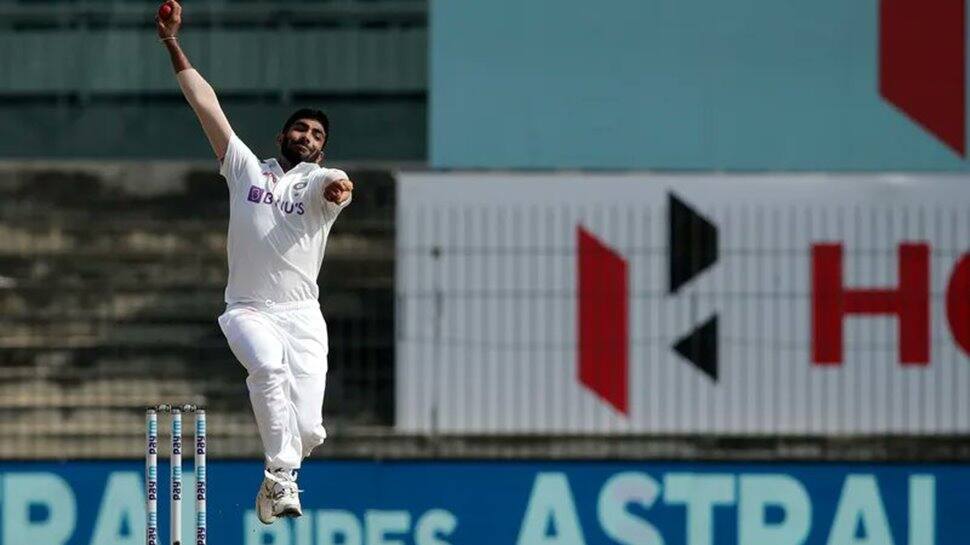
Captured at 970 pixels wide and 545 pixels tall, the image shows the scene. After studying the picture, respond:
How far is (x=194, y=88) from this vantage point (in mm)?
10586

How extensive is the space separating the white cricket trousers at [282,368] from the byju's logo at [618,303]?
6838 millimetres

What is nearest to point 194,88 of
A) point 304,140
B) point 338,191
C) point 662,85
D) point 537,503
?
point 304,140

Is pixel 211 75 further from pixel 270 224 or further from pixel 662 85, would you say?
pixel 270 224

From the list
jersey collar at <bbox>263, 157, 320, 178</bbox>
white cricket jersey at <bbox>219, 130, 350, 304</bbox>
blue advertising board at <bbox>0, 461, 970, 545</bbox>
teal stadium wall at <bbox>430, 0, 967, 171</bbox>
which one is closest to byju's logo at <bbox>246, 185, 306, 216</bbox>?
white cricket jersey at <bbox>219, 130, 350, 304</bbox>

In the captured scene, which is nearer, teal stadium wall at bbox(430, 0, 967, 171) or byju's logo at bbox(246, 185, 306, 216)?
byju's logo at bbox(246, 185, 306, 216)

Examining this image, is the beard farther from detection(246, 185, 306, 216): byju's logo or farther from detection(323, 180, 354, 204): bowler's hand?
detection(323, 180, 354, 204): bowler's hand

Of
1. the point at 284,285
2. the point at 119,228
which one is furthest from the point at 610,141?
the point at 284,285

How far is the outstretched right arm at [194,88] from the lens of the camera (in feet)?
34.1

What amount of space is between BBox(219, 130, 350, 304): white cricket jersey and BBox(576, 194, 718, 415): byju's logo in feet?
22.8

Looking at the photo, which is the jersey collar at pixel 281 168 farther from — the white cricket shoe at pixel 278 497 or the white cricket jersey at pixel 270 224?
the white cricket shoe at pixel 278 497

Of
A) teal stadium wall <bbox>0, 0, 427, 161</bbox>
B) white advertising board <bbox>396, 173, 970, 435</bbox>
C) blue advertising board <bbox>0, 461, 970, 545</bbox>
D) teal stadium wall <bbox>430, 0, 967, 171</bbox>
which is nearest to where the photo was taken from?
blue advertising board <bbox>0, 461, 970, 545</bbox>

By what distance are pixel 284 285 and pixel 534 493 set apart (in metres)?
6.61

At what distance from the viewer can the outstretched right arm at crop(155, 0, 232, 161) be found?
1041 centimetres

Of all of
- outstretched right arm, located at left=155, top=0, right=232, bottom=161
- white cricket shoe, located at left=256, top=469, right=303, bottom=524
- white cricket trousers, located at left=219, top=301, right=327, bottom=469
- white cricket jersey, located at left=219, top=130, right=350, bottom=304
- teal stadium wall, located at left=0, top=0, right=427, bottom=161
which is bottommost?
white cricket shoe, located at left=256, top=469, right=303, bottom=524
